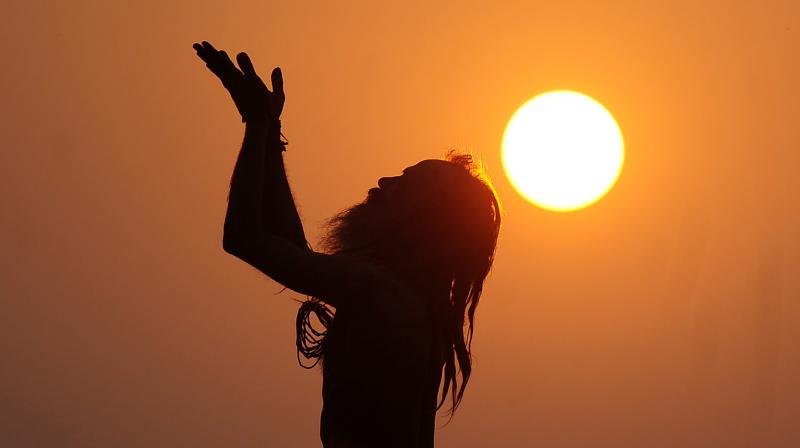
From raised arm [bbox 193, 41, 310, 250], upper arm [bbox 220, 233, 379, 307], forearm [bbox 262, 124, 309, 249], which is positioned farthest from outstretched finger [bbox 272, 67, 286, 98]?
upper arm [bbox 220, 233, 379, 307]

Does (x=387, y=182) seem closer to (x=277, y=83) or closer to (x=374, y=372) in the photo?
(x=277, y=83)

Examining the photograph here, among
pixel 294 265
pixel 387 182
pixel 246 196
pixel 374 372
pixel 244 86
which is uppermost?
pixel 244 86

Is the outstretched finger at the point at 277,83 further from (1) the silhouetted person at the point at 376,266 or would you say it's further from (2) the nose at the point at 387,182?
(2) the nose at the point at 387,182

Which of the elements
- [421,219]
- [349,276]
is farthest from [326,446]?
[421,219]

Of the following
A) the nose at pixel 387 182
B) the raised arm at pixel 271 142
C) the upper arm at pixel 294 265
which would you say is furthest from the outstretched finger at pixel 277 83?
the upper arm at pixel 294 265

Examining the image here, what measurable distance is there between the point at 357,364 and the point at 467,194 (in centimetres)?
79

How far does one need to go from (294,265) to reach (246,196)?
0.28 m

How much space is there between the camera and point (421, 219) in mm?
3938

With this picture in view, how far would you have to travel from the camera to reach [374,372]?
371 cm

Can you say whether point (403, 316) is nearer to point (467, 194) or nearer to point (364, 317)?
point (364, 317)

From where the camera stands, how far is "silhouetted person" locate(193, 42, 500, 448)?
11.5 feet

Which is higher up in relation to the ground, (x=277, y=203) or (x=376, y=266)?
(x=277, y=203)

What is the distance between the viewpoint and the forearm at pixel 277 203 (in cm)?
393

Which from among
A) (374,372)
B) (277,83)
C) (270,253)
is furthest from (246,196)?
(374,372)
